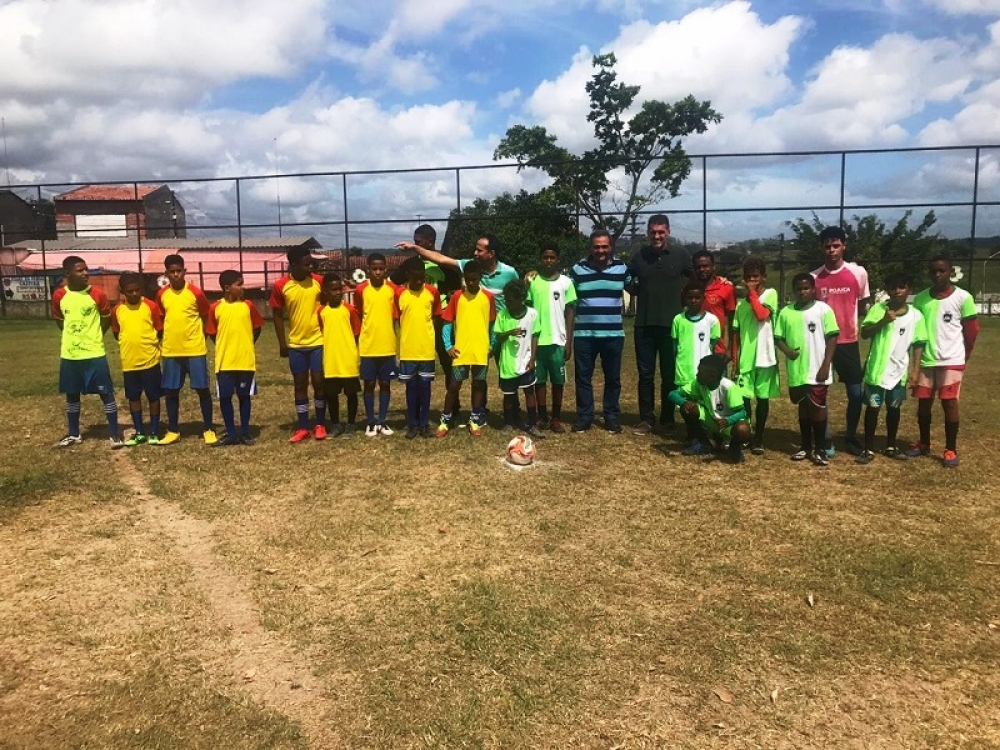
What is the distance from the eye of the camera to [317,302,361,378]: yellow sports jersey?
22.4ft

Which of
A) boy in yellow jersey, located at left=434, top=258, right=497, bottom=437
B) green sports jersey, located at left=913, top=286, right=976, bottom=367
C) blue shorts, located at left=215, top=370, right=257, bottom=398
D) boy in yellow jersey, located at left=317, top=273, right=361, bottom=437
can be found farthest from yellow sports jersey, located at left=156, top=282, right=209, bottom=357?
green sports jersey, located at left=913, top=286, right=976, bottom=367

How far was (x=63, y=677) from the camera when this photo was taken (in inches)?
117

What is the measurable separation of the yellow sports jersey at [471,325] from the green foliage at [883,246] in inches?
589

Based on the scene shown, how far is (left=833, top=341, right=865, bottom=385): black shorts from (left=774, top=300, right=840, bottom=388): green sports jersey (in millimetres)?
407

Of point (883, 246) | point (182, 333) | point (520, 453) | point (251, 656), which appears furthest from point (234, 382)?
point (883, 246)

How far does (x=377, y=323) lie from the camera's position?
6.81 metres

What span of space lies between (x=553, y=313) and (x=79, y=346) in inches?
176

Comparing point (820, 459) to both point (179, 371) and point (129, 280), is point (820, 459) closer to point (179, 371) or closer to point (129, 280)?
point (179, 371)

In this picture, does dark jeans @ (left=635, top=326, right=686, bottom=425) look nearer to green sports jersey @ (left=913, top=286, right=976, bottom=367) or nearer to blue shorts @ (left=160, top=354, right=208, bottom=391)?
green sports jersey @ (left=913, top=286, right=976, bottom=367)

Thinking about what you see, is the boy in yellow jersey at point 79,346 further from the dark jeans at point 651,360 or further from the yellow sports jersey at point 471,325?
the dark jeans at point 651,360

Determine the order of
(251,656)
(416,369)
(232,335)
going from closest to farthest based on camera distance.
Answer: (251,656), (232,335), (416,369)

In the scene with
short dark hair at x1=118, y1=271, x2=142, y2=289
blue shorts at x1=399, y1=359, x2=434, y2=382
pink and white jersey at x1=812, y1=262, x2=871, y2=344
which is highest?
short dark hair at x1=118, y1=271, x2=142, y2=289

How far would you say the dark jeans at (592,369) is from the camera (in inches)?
278

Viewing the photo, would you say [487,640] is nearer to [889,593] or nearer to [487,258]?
[889,593]
